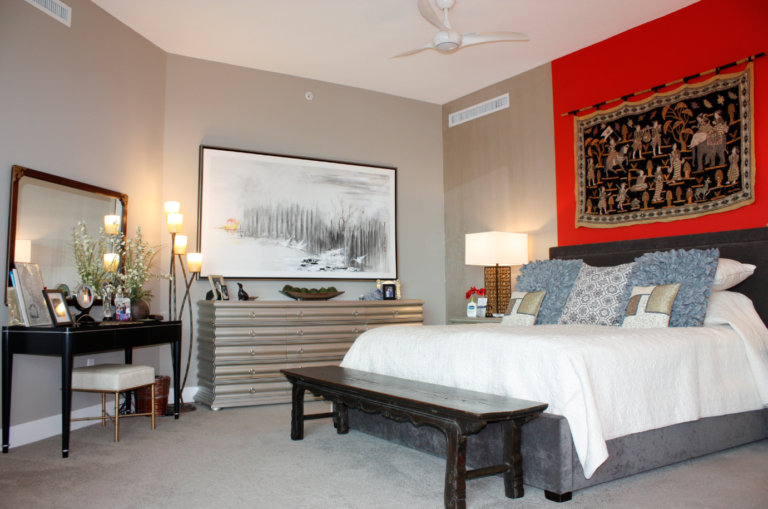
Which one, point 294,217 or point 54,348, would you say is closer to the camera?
point 54,348

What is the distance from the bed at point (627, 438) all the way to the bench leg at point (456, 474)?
0.37m

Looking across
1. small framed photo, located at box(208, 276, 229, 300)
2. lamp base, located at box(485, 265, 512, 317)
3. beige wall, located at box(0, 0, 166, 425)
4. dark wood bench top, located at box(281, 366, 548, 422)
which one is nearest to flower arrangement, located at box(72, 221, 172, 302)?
beige wall, located at box(0, 0, 166, 425)

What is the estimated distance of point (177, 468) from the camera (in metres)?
2.98

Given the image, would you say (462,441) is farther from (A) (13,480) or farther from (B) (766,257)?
(B) (766,257)

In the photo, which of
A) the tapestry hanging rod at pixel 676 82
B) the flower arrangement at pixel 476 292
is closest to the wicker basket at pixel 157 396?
the flower arrangement at pixel 476 292

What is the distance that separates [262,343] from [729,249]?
362cm

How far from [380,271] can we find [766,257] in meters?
3.44

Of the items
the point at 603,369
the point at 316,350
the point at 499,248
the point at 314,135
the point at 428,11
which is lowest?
the point at 316,350

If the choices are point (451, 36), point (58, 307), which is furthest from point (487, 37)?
point (58, 307)

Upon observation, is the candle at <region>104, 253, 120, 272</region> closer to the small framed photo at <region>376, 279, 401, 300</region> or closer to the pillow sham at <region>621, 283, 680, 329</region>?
the small framed photo at <region>376, 279, 401, 300</region>

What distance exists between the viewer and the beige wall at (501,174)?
5348 millimetres

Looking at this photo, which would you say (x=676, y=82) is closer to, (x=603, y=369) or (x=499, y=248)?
(x=499, y=248)

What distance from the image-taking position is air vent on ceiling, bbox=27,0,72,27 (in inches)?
148

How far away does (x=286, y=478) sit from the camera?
9.13 feet
